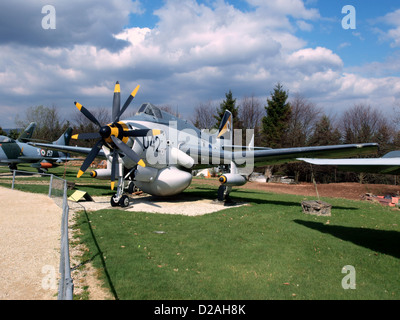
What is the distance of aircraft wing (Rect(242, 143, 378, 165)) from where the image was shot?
32.5 feet

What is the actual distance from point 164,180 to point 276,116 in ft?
105

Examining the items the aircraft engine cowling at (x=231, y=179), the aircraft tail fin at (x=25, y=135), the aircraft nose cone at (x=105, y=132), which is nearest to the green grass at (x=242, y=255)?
the aircraft engine cowling at (x=231, y=179)

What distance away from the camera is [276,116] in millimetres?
41406

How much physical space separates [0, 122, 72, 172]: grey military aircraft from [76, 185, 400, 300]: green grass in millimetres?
21102

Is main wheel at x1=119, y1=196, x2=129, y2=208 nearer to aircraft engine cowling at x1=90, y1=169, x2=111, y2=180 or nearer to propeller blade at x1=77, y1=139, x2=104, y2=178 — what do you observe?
propeller blade at x1=77, y1=139, x2=104, y2=178

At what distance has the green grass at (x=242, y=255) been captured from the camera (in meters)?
4.61

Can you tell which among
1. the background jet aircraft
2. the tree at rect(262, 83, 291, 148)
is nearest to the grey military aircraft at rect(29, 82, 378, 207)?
the background jet aircraft

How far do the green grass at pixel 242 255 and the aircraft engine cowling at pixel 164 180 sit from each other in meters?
2.90

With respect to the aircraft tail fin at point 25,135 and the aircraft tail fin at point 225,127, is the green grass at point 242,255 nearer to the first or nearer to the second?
the aircraft tail fin at point 225,127

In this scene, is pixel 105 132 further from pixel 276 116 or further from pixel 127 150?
pixel 276 116

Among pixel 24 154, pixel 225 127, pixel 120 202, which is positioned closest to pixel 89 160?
pixel 120 202

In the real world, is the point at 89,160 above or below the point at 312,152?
below

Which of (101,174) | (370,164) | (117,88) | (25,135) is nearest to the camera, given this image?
(370,164)
